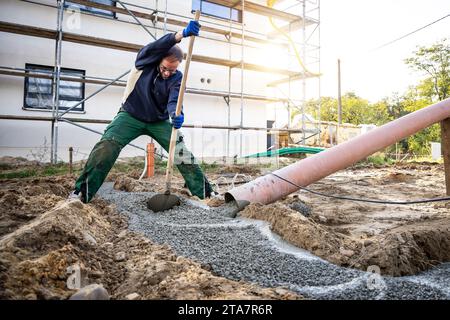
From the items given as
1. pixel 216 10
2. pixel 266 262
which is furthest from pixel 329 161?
pixel 216 10

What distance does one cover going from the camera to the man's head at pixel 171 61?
10.6 ft

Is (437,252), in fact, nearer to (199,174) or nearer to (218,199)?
(218,199)

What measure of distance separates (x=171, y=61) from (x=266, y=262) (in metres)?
2.38

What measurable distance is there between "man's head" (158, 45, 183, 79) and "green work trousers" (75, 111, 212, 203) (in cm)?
57

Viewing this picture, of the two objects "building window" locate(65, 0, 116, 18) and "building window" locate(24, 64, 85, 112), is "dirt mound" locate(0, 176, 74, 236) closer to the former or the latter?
"building window" locate(24, 64, 85, 112)

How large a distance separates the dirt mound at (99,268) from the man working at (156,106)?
58.2 inches

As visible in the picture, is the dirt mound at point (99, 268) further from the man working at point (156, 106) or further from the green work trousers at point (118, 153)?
the man working at point (156, 106)

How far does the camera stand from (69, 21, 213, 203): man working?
322cm

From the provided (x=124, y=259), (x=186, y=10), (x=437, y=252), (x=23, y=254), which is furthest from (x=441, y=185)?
(x=186, y=10)

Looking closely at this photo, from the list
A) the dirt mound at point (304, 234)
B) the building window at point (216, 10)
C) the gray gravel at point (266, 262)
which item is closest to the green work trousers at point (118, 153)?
the gray gravel at point (266, 262)

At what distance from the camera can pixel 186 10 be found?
31.1ft

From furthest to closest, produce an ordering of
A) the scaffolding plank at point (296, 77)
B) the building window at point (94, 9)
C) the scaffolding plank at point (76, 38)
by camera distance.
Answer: the scaffolding plank at point (296, 77)
the building window at point (94, 9)
the scaffolding plank at point (76, 38)

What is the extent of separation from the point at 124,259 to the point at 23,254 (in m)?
0.45

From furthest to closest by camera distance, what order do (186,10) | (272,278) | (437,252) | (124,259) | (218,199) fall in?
(186,10)
(218,199)
(437,252)
(124,259)
(272,278)
